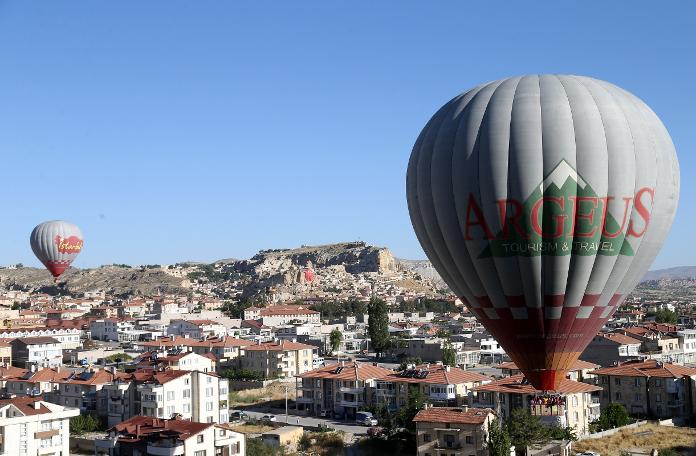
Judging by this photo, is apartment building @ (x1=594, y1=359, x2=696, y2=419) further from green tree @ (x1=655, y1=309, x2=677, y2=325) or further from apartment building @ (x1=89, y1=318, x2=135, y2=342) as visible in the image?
apartment building @ (x1=89, y1=318, x2=135, y2=342)

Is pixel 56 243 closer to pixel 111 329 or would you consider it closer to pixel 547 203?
pixel 111 329

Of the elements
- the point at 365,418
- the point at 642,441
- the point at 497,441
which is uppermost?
the point at 497,441

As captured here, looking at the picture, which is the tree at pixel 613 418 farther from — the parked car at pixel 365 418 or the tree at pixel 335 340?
the tree at pixel 335 340

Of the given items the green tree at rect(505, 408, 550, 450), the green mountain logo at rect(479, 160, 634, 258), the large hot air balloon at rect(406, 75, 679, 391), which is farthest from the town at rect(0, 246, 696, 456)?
the green mountain logo at rect(479, 160, 634, 258)

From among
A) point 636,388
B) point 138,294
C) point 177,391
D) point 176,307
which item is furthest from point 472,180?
point 138,294

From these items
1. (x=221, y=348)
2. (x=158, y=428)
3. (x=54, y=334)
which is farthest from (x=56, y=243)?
Answer: (x=158, y=428)

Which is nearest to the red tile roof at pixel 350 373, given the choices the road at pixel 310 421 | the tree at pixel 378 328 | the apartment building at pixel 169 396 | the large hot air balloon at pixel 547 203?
the road at pixel 310 421

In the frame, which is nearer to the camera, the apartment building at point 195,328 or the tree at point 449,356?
the tree at point 449,356
